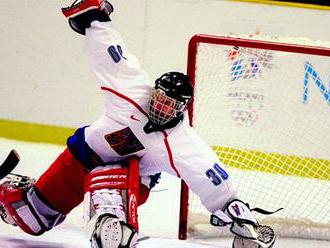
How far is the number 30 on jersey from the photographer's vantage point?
3.18 meters

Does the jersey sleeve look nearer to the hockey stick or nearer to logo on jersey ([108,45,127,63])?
logo on jersey ([108,45,127,63])

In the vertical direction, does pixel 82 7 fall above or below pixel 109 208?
above

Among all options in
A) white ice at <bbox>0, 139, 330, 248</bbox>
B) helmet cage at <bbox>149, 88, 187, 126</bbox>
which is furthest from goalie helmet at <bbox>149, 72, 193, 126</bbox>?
white ice at <bbox>0, 139, 330, 248</bbox>

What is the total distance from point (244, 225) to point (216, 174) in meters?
0.22

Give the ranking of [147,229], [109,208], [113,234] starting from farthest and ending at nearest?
[147,229] → [109,208] → [113,234]

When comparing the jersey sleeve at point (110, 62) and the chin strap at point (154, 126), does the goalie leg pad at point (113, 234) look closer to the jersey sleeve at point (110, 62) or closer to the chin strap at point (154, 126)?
the chin strap at point (154, 126)

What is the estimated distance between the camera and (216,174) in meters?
3.19

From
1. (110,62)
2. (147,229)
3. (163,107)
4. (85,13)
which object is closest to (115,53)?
(110,62)

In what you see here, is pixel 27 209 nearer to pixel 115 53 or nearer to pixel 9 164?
pixel 9 164

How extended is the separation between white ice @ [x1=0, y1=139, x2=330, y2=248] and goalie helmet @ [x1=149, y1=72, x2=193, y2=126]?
63 centimetres

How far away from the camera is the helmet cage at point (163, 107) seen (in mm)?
3086

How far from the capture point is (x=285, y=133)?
451 cm

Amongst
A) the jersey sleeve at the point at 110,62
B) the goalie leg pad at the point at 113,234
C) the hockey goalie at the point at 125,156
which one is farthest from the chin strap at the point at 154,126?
the goalie leg pad at the point at 113,234

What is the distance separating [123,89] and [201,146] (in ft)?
1.19
